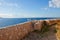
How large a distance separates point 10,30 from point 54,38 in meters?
2.41

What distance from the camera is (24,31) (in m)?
6.49

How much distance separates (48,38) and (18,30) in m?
1.60

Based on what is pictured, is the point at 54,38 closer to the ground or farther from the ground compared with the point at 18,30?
closer to the ground

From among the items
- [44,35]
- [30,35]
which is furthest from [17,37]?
[44,35]

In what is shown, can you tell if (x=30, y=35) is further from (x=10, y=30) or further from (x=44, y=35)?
(x=10, y=30)

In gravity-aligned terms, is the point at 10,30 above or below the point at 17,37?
above

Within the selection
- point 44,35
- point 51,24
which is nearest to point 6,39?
point 44,35

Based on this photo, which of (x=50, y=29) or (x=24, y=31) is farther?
(x=50, y=29)

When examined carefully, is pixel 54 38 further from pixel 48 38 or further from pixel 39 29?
pixel 39 29

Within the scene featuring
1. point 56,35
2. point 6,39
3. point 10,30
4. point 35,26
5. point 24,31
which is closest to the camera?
point 6,39

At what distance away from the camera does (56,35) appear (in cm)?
695

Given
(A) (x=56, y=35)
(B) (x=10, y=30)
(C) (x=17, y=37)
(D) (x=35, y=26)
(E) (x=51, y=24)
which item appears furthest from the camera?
(E) (x=51, y=24)

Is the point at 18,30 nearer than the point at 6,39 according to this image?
No

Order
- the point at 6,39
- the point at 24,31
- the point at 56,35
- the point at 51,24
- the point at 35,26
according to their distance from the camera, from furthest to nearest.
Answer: the point at 51,24 → the point at 35,26 → the point at 56,35 → the point at 24,31 → the point at 6,39
